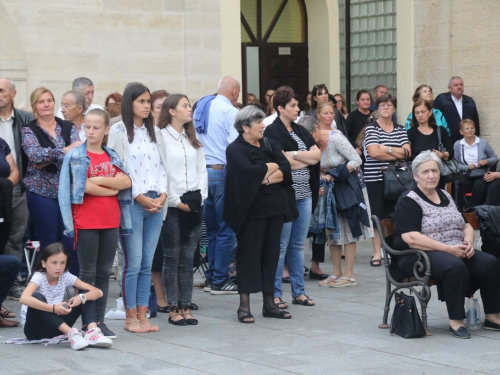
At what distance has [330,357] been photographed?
7.14 meters

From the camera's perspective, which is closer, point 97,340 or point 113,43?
point 97,340

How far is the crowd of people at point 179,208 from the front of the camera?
25.1 feet

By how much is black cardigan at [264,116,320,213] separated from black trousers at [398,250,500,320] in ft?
4.97

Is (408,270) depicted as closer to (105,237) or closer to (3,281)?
(105,237)

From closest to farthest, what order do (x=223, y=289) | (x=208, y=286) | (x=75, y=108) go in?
1. (x=75, y=108)
2. (x=223, y=289)
3. (x=208, y=286)

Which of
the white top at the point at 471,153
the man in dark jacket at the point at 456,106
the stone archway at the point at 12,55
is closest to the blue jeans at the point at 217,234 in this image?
the stone archway at the point at 12,55

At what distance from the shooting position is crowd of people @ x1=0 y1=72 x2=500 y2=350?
7645 mm

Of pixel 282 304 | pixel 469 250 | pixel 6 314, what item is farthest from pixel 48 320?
pixel 469 250

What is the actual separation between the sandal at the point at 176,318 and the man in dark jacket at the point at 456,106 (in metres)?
7.42

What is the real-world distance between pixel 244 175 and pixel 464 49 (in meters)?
7.80

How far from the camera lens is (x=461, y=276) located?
A: 7738 mm

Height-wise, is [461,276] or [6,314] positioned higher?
[461,276]

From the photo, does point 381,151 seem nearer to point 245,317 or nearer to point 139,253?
point 245,317

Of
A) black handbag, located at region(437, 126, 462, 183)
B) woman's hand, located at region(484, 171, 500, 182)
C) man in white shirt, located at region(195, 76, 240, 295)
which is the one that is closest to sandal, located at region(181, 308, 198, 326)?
man in white shirt, located at region(195, 76, 240, 295)
